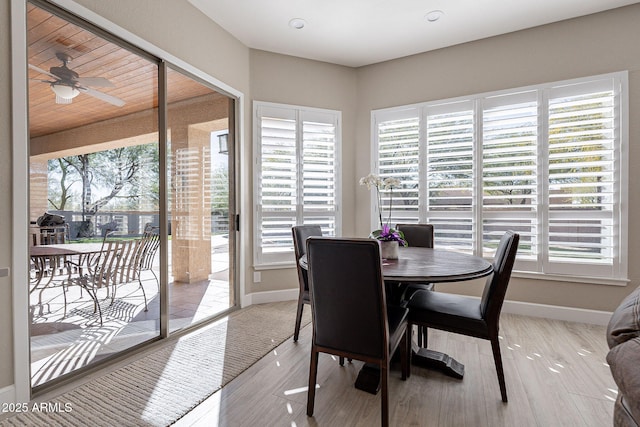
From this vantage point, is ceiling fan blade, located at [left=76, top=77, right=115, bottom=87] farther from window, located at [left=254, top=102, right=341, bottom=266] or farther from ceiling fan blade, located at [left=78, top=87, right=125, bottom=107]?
window, located at [left=254, top=102, right=341, bottom=266]

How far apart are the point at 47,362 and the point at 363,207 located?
3.29 meters

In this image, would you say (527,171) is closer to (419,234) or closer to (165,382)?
(419,234)

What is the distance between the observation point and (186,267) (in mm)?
2908

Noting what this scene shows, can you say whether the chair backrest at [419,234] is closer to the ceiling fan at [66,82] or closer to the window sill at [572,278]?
the window sill at [572,278]

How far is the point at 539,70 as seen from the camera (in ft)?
10.6

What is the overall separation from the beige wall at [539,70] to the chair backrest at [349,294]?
2471 millimetres

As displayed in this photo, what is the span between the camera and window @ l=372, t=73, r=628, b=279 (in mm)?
2938

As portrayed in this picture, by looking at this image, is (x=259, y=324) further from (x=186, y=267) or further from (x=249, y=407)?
(x=249, y=407)

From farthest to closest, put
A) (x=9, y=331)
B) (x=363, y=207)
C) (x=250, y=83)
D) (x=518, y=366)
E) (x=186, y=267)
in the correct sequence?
1. (x=363, y=207)
2. (x=250, y=83)
3. (x=186, y=267)
4. (x=518, y=366)
5. (x=9, y=331)

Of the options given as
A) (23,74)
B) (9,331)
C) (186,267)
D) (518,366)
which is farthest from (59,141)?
(518,366)

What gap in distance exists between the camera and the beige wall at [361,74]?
2299 millimetres

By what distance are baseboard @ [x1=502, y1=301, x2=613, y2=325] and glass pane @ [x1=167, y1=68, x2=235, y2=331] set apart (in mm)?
3013

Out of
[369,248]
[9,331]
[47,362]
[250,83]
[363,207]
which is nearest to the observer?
[369,248]

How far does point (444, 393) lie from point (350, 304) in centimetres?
92
